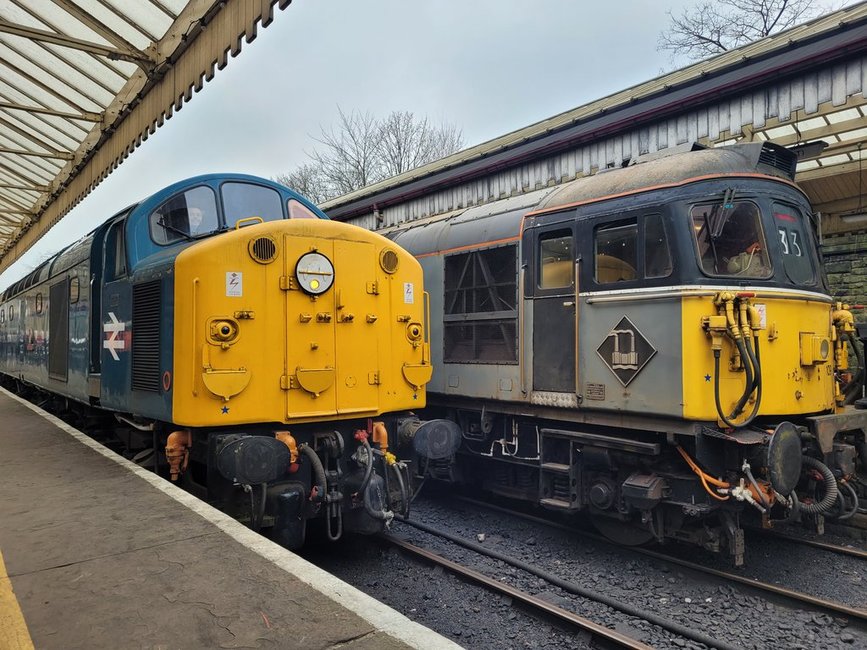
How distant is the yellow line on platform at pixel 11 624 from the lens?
2.52 meters

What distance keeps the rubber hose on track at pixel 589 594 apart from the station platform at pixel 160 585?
2.60 meters

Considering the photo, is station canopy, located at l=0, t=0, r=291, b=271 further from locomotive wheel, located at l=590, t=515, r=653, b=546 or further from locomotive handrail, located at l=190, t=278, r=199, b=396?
locomotive wheel, located at l=590, t=515, r=653, b=546

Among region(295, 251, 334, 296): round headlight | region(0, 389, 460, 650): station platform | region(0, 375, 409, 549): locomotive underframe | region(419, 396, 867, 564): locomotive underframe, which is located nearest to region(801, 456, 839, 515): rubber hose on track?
region(419, 396, 867, 564): locomotive underframe

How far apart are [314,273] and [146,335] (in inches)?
60.8

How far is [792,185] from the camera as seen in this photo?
18.6 ft

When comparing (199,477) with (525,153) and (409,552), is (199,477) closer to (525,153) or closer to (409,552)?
(409,552)

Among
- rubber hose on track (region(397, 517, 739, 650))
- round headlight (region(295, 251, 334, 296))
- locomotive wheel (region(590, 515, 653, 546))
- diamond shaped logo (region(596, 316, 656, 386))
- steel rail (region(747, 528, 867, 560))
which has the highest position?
round headlight (region(295, 251, 334, 296))

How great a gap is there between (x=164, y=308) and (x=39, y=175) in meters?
9.23

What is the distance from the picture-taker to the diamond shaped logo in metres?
5.32

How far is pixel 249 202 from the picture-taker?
19.5 ft

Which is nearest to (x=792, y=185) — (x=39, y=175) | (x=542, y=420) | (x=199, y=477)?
(x=542, y=420)

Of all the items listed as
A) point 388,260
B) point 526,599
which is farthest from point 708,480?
point 388,260

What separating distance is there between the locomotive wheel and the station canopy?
17.9ft

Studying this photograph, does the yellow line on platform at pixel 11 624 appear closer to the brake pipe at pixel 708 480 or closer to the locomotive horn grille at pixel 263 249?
the locomotive horn grille at pixel 263 249
